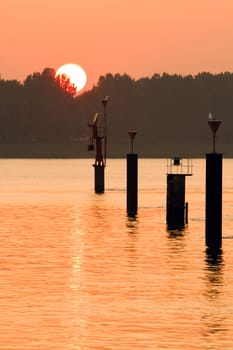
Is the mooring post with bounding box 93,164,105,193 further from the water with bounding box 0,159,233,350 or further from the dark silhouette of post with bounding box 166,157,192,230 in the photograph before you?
the dark silhouette of post with bounding box 166,157,192,230

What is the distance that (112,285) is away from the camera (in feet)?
161

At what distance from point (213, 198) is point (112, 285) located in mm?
15205

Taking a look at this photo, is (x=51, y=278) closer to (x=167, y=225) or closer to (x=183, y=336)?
(x=183, y=336)

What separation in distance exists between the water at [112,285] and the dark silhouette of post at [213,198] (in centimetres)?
98

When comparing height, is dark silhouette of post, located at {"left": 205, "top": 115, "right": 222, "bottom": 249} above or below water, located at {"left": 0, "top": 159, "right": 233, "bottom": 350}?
above

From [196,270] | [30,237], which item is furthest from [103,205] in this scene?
[196,270]

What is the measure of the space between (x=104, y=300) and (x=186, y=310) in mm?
3350

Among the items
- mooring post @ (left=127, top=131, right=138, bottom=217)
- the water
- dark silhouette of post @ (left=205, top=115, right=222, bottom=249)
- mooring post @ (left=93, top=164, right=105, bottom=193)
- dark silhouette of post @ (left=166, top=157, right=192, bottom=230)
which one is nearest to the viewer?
the water

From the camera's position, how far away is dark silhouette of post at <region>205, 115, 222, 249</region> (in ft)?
204

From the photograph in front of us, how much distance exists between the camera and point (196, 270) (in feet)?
178

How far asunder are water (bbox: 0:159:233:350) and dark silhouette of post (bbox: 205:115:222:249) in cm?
98

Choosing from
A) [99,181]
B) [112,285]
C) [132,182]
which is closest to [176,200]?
[132,182]

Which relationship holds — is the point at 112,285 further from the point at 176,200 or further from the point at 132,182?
the point at 132,182

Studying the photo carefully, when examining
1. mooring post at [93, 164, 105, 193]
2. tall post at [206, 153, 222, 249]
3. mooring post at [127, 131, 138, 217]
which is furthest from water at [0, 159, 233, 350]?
mooring post at [93, 164, 105, 193]
